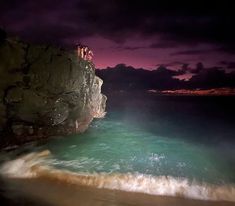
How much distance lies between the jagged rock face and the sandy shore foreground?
550cm

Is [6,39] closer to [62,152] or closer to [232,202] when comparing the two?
[62,152]

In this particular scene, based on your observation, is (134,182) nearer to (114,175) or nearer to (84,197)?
(114,175)

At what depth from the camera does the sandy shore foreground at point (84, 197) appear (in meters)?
8.76

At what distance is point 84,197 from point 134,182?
2.09m

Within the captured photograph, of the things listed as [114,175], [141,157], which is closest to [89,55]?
[141,157]

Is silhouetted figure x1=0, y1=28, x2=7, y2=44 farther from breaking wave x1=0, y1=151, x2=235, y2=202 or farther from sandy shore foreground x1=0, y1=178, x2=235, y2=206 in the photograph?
sandy shore foreground x1=0, y1=178, x2=235, y2=206

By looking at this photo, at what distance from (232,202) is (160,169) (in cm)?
341

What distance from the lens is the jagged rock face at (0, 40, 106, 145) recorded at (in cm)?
1484

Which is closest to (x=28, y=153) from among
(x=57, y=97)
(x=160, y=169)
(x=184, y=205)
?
(x=57, y=97)

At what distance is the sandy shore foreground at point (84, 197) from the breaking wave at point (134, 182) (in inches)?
13.9

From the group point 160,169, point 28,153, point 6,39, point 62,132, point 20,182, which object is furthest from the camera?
point 62,132

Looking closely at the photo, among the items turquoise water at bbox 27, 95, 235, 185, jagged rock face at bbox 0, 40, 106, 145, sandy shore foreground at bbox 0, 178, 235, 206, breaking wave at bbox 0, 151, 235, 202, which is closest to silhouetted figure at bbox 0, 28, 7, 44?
jagged rock face at bbox 0, 40, 106, 145

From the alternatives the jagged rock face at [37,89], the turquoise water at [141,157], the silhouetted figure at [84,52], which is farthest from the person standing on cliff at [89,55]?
the turquoise water at [141,157]

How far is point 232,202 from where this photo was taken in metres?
9.21
